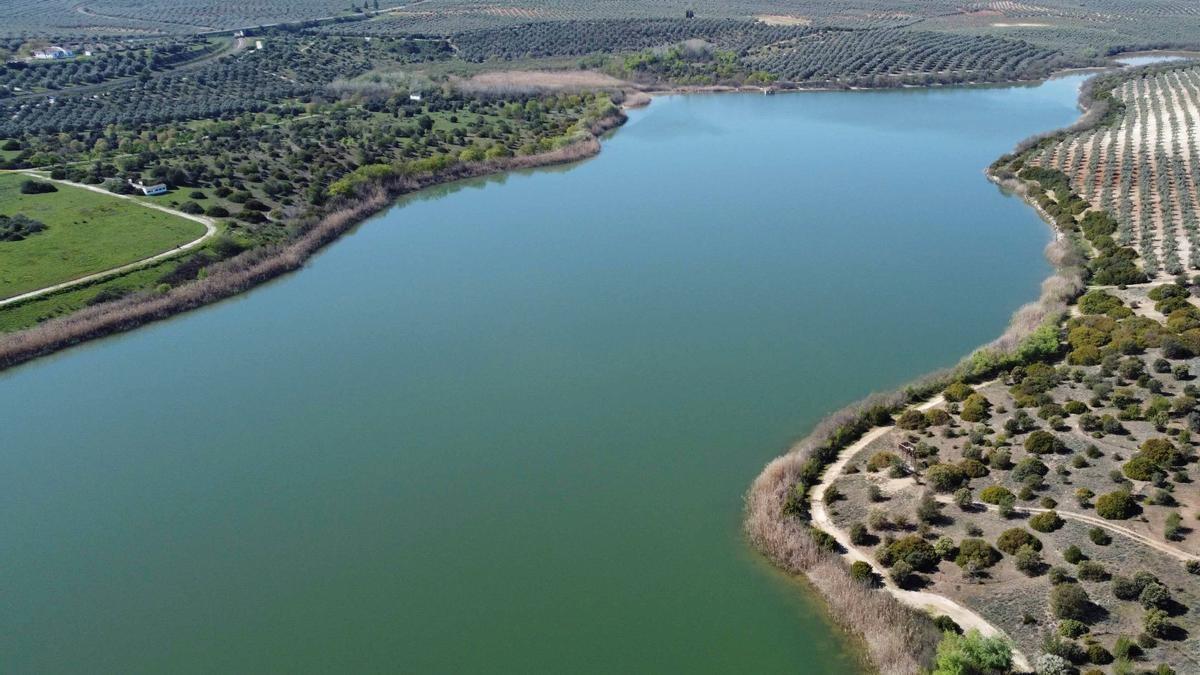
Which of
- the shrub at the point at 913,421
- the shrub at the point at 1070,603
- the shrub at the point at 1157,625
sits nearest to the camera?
the shrub at the point at 1157,625

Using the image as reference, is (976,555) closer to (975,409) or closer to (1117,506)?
(1117,506)

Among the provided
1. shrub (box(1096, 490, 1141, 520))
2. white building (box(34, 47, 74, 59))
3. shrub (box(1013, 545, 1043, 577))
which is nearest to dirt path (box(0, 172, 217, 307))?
shrub (box(1013, 545, 1043, 577))

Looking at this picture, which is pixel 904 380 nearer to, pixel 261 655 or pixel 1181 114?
pixel 261 655

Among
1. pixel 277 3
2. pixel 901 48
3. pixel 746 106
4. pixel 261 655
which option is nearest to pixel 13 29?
pixel 277 3

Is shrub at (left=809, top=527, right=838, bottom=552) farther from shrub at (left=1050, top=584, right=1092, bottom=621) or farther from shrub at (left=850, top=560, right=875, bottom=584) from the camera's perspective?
shrub at (left=1050, top=584, right=1092, bottom=621)

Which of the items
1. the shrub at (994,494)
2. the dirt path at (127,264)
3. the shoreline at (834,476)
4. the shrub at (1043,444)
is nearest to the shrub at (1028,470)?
the shrub at (994,494)

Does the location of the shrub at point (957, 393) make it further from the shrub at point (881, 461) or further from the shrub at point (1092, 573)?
the shrub at point (1092, 573)
